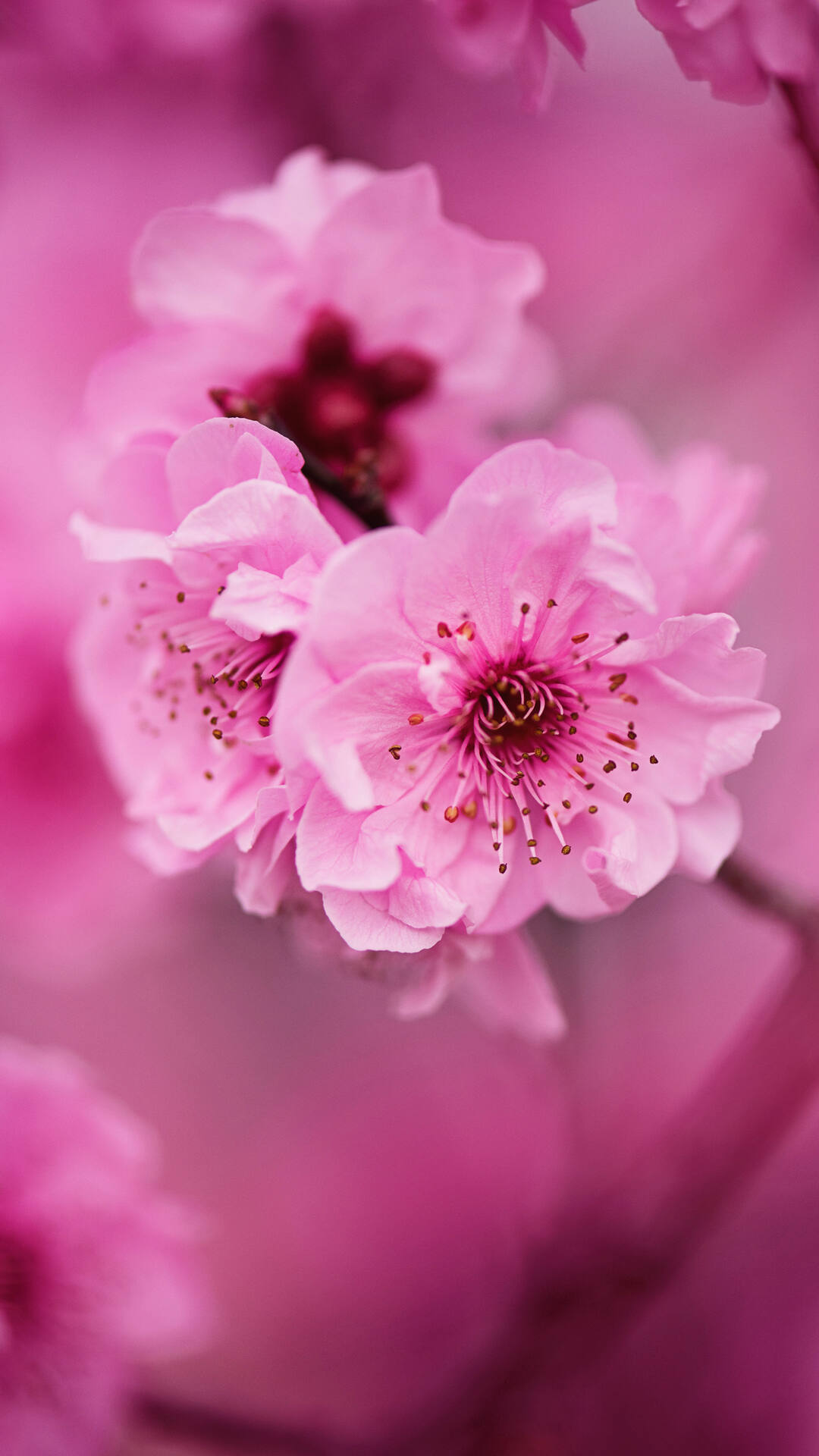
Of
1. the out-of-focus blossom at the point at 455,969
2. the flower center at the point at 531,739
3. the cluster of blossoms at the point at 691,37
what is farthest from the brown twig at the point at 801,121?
the out-of-focus blossom at the point at 455,969

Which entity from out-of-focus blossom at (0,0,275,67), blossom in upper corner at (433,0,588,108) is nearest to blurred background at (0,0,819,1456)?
out-of-focus blossom at (0,0,275,67)

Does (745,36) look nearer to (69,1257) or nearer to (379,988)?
(379,988)

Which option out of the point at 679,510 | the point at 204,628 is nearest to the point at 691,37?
the point at 679,510

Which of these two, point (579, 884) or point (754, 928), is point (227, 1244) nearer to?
point (754, 928)

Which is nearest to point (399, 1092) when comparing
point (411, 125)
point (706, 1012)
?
point (706, 1012)

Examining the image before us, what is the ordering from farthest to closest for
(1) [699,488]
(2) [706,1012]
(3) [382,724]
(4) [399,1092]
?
1. (4) [399,1092]
2. (2) [706,1012]
3. (1) [699,488]
4. (3) [382,724]

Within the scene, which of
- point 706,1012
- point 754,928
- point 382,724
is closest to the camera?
point 382,724
